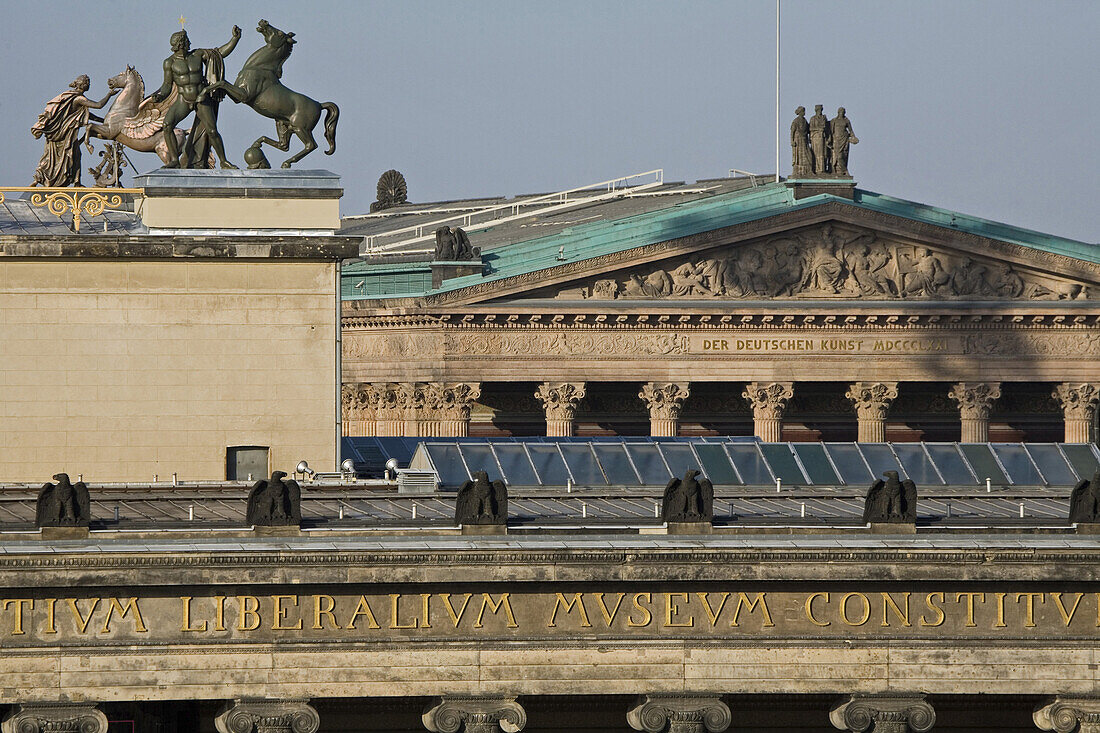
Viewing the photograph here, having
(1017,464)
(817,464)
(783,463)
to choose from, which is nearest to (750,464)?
(783,463)

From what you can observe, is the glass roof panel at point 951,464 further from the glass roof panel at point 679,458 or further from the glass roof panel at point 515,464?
the glass roof panel at point 515,464

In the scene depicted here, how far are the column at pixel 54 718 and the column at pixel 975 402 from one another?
7079 cm

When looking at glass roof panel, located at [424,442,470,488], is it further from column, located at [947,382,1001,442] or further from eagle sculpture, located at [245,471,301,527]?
column, located at [947,382,1001,442]

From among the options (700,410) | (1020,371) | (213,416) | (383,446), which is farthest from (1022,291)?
(213,416)

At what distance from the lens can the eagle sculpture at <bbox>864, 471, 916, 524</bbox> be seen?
49875mm

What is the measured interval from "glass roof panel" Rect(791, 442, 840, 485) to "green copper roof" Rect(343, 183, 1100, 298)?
49.6 metres

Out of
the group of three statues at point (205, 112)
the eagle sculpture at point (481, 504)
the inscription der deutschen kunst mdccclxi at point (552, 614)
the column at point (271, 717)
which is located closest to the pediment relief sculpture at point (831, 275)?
the group of three statues at point (205, 112)

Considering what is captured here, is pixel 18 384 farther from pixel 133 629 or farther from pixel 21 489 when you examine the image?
pixel 133 629

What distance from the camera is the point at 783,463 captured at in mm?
59188

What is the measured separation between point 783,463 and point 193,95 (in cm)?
1465

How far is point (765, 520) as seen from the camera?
5050cm

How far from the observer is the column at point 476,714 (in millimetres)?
48188

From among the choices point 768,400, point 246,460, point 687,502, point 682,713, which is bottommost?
point 682,713

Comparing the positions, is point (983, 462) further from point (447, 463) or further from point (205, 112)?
point (205, 112)
